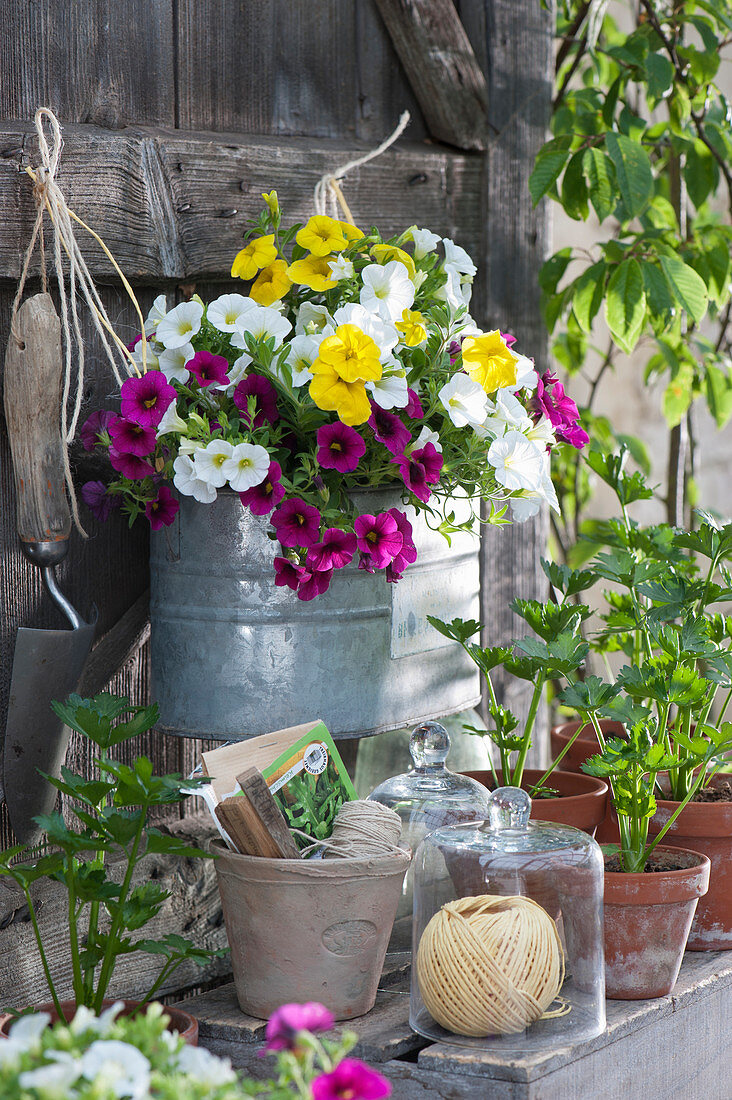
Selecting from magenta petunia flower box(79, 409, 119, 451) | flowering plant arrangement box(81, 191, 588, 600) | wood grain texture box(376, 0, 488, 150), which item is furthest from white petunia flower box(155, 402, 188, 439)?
wood grain texture box(376, 0, 488, 150)

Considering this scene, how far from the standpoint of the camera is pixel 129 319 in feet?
4.86

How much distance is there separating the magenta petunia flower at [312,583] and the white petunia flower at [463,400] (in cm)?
20

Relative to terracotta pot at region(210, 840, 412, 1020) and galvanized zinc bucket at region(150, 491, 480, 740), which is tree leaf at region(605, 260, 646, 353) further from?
terracotta pot at region(210, 840, 412, 1020)

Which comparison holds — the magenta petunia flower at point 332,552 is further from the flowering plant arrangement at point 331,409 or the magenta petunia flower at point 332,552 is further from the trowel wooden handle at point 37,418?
the trowel wooden handle at point 37,418

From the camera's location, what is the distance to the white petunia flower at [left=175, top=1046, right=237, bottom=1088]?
2.56 feet

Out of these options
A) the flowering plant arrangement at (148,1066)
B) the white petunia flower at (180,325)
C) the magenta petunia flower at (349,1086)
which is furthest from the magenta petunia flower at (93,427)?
the magenta petunia flower at (349,1086)

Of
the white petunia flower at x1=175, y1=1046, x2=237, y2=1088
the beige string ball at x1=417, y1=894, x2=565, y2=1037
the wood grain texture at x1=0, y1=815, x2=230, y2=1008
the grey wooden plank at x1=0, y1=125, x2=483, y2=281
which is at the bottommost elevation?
the wood grain texture at x1=0, y1=815, x2=230, y2=1008

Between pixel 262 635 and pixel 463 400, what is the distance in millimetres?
321

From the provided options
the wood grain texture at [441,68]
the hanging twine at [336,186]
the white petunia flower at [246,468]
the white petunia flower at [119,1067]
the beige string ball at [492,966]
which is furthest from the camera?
the wood grain texture at [441,68]

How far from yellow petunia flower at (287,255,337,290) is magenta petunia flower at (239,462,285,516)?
230 millimetres

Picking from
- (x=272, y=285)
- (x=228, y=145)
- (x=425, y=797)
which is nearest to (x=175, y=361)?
(x=272, y=285)

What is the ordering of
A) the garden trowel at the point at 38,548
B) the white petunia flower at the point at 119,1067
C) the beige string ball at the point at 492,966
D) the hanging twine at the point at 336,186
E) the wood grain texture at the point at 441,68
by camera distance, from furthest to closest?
1. the wood grain texture at the point at 441,68
2. the hanging twine at the point at 336,186
3. the garden trowel at the point at 38,548
4. the beige string ball at the point at 492,966
5. the white petunia flower at the point at 119,1067

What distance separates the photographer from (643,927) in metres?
1.24

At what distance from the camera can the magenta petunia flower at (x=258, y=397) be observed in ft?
4.05
